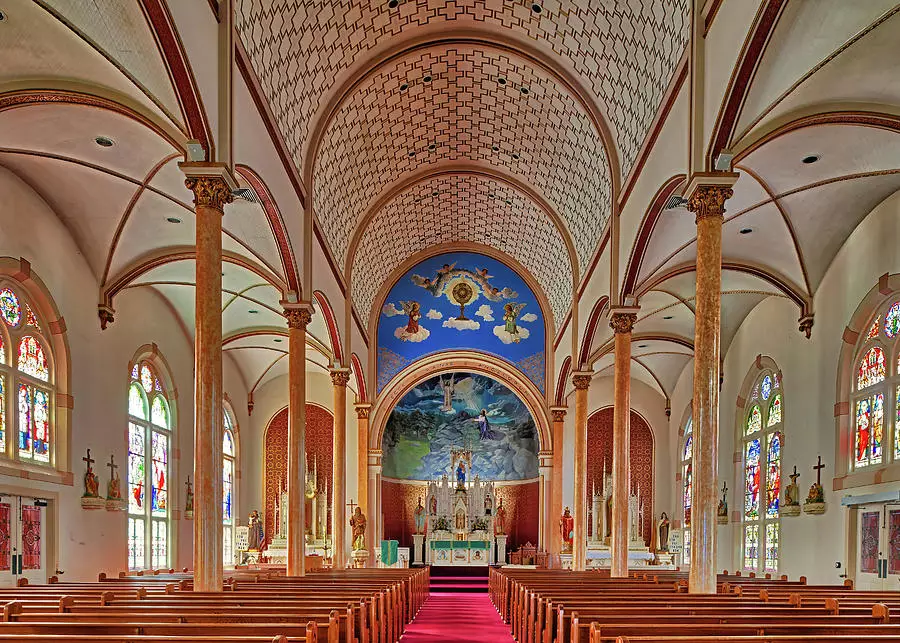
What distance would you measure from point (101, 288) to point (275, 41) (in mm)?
7932

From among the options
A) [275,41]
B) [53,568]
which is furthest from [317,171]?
[53,568]

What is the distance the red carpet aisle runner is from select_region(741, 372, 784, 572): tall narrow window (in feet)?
23.4

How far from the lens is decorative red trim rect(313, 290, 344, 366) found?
19.3 meters

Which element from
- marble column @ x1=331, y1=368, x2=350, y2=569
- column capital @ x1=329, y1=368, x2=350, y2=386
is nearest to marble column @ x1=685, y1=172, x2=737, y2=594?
column capital @ x1=329, y1=368, x2=350, y2=386

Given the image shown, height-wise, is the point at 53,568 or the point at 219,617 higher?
the point at 219,617

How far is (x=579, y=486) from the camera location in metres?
21.9

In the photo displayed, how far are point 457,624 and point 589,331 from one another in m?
8.50

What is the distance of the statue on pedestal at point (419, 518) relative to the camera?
32.8m

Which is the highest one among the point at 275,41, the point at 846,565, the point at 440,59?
the point at 440,59

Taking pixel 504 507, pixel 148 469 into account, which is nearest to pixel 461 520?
pixel 504 507

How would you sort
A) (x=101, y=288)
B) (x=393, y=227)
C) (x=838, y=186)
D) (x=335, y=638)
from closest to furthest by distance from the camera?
(x=335, y=638), (x=838, y=186), (x=101, y=288), (x=393, y=227)

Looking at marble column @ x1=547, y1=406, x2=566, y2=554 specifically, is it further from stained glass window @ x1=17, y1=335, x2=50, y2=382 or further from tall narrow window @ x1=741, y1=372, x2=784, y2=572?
stained glass window @ x1=17, y1=335, x2=50, y2=382

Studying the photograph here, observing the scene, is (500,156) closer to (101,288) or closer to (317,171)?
(317,171)

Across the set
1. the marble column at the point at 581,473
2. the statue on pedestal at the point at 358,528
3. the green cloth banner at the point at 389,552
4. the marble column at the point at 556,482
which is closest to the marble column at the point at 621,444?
the marble column at the point at 581,473
